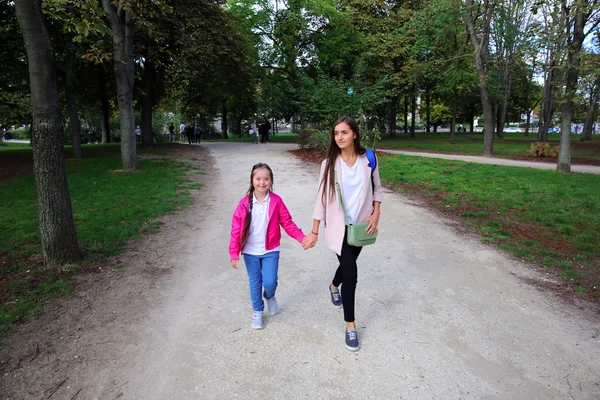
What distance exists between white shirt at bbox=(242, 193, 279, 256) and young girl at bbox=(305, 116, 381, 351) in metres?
0.40

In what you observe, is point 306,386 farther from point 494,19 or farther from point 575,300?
point 494,19

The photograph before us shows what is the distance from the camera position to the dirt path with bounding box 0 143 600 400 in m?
2.57

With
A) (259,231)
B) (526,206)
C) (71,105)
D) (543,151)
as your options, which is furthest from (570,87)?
(71,105)

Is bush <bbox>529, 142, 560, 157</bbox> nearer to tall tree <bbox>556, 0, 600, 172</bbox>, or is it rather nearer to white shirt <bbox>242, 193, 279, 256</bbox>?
tall tree <bbox>556, 0, 600, 172</bbox>

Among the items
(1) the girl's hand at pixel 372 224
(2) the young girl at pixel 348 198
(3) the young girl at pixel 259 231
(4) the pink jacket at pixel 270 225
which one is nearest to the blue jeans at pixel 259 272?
(3) the young girl at pixel 259 231

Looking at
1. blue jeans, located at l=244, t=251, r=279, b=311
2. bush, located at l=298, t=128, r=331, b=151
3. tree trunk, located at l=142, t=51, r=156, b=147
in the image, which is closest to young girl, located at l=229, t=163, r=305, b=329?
blue jeans, located at l=244, t=251, r=279, b=311

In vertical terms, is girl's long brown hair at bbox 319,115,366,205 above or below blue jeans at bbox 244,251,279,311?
above

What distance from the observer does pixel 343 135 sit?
2.97 m

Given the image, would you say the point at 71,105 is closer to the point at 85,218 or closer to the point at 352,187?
the point at 85,218

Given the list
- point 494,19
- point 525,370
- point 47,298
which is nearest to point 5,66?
point 47,298

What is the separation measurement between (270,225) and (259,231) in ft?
0.35

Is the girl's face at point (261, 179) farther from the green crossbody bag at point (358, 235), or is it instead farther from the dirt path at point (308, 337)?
the dirt path at point (308, 337)

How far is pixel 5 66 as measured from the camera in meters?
14.3

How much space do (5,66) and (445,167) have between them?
1692 centimetres
